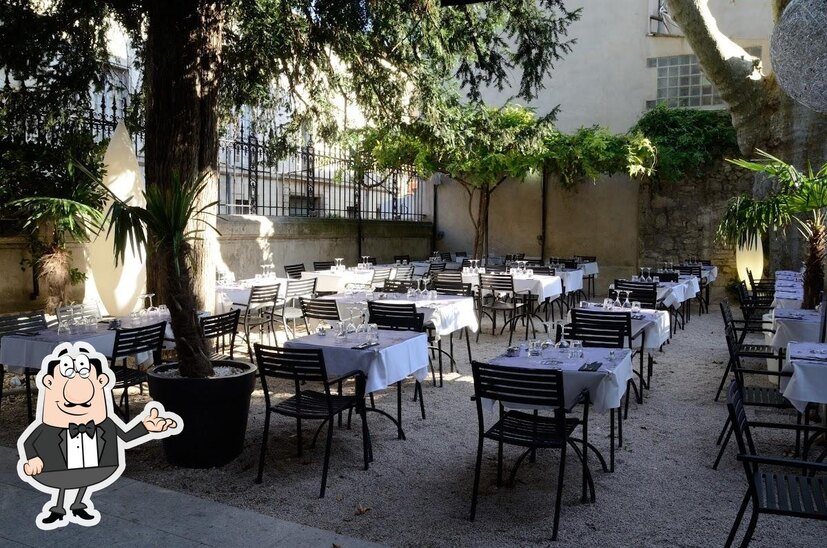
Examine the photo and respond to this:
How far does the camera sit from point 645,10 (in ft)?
57.9

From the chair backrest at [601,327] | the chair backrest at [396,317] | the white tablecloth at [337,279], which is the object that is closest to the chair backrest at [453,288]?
the white tablecloth at [337,279]

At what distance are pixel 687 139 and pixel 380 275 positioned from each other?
26.4 ft

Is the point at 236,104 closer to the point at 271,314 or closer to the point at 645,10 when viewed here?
the point at 271,314

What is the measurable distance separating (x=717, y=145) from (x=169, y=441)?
14283 mm

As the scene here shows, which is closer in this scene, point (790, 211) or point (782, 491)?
point (782, 491)

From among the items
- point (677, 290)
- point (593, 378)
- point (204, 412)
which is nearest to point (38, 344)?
point (204, 412)

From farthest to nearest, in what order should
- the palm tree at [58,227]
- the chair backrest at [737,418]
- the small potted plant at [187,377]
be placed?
the palm tree at [58,227] → the small potted plant at [187,377] → the chair backrest at [737,418]

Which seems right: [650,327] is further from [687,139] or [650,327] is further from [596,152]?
[687,139]

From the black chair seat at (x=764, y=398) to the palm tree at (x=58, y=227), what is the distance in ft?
20.8

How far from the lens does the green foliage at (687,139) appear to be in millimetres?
15375

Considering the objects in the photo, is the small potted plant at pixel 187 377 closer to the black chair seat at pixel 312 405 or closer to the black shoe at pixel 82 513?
the black chair seat at pixel 312 405

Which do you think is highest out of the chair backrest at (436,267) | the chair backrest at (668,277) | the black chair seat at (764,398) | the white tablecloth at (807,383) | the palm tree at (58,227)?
the palm tree at (58,227)

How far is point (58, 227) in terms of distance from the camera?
746 centimetres

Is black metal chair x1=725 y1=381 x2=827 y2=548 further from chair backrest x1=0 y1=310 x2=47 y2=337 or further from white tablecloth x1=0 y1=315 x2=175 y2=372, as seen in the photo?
chair backrest x1=0 y1=310 x2=47 y2=337
